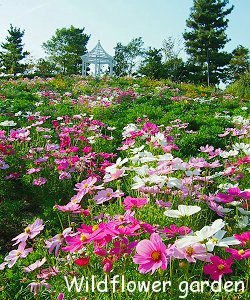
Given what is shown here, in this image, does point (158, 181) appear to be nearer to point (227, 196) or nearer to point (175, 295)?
point (227, 196)

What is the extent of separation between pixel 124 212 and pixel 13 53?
40.5m

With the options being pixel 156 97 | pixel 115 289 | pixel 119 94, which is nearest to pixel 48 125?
pixel 119 94

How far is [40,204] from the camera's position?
385 centimetres

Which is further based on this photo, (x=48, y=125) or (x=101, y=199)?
(x=48, y=125)

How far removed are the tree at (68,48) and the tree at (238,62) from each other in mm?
15875

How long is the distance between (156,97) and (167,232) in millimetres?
8641

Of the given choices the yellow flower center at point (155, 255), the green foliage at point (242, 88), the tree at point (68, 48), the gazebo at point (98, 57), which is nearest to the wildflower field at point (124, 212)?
the yellow flower center at point (155, 255)

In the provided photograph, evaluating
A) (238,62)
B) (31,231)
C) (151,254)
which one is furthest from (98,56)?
(151,254)

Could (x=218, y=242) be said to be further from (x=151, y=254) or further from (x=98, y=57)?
(x=98, y=57)

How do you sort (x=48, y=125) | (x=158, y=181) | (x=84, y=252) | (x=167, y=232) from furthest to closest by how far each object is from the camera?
1. (x=48, y=125)
2. (x=158, y=181)
3. (x=84, y=252)
4. (x=167, y=232)

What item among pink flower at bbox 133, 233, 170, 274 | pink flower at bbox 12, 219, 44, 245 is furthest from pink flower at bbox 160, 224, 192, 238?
pink flower at bbox 12, 219, 44, 245

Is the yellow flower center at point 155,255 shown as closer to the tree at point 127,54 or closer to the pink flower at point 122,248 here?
the pink flower at point 122,248

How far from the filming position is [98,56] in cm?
2470

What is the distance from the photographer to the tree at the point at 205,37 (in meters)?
33.8
